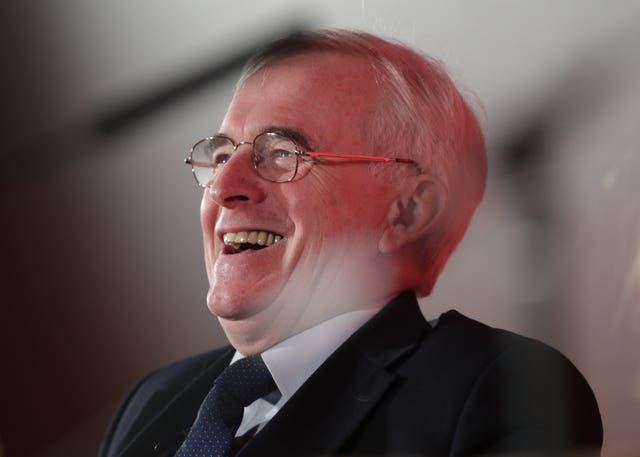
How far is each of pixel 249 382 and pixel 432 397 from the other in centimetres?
27

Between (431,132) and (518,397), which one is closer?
(518,397)

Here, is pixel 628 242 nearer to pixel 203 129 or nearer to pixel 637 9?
pixel 637 9

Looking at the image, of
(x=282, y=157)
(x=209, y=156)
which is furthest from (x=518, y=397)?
(x=209, y=156)

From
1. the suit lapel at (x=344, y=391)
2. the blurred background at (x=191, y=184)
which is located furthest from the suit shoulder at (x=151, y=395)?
the suit lapel at (x=344, y=391)

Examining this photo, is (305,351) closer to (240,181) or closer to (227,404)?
(227,404)

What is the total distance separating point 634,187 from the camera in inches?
42.4

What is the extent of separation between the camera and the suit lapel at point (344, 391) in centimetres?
111

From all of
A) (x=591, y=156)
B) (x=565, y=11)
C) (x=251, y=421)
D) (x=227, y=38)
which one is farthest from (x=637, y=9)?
(x=251, y=421)

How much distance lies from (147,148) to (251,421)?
499mm

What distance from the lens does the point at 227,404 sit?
3.90ft

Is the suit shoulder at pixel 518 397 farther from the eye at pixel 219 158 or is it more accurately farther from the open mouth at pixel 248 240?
the eye at pixel 219 158

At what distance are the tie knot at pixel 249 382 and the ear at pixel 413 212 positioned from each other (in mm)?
240

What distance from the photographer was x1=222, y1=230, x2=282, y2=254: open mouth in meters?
1.21

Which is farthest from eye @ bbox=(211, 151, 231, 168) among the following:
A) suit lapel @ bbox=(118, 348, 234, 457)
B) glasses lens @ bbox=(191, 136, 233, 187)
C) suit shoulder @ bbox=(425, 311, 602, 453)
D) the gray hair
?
suit shoulder @ bbox=(425, 311, 602, 453)
